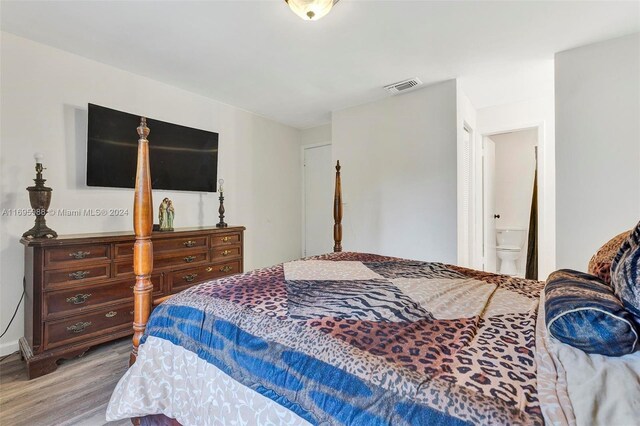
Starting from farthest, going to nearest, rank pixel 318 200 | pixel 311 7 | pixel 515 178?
pixel 318 200, pixel 515 178, pixel 311 7

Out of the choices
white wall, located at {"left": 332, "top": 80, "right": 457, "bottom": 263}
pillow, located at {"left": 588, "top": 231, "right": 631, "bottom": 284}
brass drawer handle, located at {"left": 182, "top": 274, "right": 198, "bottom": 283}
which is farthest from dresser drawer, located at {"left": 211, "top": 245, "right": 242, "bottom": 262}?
pillow, located at {"left": 588, "top": 231, "right": 631, "bottom": 284}

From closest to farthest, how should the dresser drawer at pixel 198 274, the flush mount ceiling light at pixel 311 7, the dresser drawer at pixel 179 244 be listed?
the flush mount ceiling light at pixel 311 7 → the dresser drawer at pixel 179 244 → the dresser drawer at pixel 198 274

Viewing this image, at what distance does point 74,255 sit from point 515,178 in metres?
5.64

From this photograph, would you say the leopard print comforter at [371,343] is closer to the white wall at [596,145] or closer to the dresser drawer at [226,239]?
the white wall at [596,145]

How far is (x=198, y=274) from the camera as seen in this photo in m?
2.88

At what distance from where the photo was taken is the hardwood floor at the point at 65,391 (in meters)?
1.56

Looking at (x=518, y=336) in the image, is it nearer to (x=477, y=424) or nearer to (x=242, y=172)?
(x=477, y=424)

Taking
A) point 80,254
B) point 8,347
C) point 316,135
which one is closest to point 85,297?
point 80,254

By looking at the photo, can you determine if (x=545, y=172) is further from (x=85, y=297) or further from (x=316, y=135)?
(x=85, y=297)

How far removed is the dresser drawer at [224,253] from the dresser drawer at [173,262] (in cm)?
9

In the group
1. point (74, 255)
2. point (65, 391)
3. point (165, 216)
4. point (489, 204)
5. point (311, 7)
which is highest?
point (311, 7)

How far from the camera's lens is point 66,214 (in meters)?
2.50

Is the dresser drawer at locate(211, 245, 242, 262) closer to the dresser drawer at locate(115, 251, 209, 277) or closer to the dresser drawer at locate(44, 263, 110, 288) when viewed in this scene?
the dresser drawer at locate(115, 251, 209, 277)

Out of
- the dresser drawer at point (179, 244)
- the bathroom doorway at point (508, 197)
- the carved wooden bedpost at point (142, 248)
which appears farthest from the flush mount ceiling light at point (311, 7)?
the bathroom doorway at point (508, 197)
